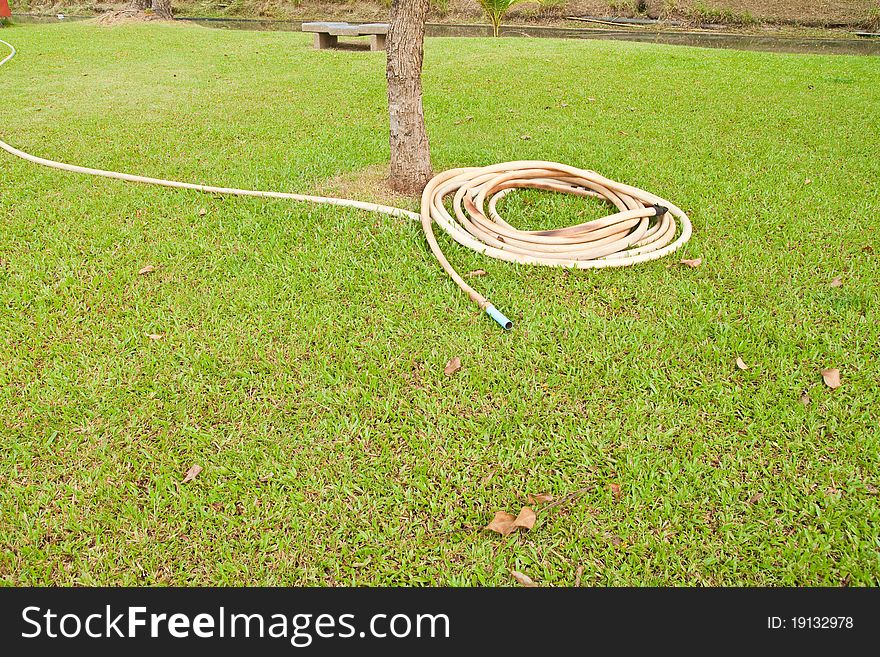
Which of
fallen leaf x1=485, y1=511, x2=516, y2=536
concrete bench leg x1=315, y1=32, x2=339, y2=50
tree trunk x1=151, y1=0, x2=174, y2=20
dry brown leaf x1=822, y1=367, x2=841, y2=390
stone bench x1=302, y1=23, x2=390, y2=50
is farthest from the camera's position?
tree trunk x1=151, y1=0, x2=174, y2=20

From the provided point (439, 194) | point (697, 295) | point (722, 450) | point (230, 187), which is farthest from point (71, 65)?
point (722, 450)

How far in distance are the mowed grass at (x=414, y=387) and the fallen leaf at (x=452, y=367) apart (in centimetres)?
4

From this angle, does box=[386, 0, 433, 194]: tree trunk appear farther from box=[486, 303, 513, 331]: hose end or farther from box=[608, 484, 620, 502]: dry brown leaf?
box=[608, 484, 620, 502]: dry brown leaf

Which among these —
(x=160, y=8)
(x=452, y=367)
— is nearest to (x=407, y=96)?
(x=452, y=367)

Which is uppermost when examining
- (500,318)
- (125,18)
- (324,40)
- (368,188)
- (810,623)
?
(125,18)

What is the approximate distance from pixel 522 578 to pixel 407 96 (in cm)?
281

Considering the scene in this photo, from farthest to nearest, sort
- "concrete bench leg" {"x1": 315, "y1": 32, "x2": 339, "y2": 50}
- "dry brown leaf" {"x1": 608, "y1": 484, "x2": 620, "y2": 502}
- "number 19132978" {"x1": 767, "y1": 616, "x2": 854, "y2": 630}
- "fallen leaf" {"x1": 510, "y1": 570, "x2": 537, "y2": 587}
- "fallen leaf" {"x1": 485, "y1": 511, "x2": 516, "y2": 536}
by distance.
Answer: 1. "concrete bench leg" {"x1": 315, "y1": 32, "x2": 339, "y2": 50}
2. "dry brown leaf" {"x1": 608, "y1": 484, "x2": 620, "y2": 502}
3. "fallen leaf" {"x1": 485, "y1": 511, "x2": 516, "y2": 536}
4. "fallen leaf" {"x1": 510, "y1": 570, "x2": 537, "y2": 587}
5. "number 19132978" {"x1": 767, "y1": 616, "x2": 854, "y2": 630}

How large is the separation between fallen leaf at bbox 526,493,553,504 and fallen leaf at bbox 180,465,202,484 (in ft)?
3.58

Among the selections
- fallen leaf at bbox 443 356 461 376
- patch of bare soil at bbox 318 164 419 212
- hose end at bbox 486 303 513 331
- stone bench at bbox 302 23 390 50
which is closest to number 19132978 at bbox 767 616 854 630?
fallen leaf at bbox 443 356 461 376

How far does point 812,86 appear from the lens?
23.2 feet

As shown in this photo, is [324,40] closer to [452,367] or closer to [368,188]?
[368,188]

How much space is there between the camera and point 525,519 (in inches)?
69.4

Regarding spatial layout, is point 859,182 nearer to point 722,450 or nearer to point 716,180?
point 716,180

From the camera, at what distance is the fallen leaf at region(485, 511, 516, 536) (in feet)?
5.73
